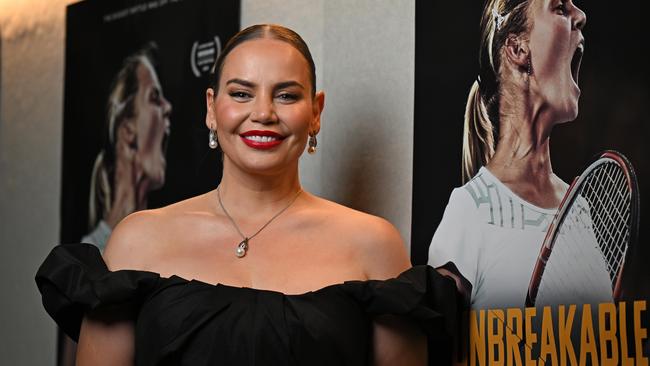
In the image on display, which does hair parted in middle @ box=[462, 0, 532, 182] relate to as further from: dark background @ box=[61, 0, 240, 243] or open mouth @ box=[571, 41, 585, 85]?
dark background @ box=[61, 0, 240, 243]

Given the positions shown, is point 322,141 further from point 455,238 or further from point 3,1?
point 3,1

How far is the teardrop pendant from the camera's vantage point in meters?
2.35

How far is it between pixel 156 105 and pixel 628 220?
5.43 ft

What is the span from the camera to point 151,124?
336 centimetres

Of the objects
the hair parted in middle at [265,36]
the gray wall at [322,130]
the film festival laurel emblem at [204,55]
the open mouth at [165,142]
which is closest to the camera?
the hair parted in middle at [265,36]

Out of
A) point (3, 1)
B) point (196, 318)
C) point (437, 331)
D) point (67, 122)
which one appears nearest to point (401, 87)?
point (437, 331)

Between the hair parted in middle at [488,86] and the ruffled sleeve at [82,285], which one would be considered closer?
the ruffled sleeve at [82,285]

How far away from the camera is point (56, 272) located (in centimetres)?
234

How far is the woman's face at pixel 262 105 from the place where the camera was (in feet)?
7.65

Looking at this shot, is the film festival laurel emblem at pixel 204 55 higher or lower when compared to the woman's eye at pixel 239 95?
higher

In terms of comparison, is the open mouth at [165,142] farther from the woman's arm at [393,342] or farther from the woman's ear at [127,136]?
the woman's arm at [393,342]

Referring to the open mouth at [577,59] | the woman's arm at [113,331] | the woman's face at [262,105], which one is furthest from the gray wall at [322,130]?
the woman's arm at [113,331]

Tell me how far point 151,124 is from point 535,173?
1422 mm

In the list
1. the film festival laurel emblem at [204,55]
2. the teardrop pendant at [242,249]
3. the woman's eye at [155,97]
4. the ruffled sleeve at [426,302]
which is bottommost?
the ruffled sleeve at [426,302]
